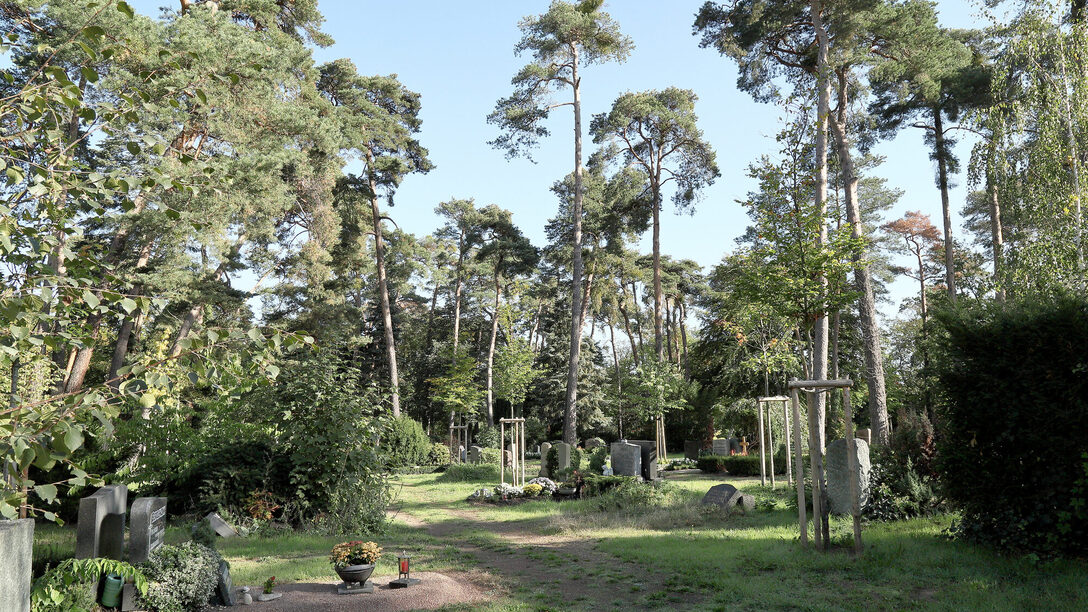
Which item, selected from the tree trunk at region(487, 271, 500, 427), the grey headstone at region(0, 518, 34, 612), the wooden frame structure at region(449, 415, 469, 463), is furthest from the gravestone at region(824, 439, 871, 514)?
the tree trunk at region(487, 271, 500, 427)

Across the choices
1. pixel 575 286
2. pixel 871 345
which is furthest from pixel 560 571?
pixel 575 286

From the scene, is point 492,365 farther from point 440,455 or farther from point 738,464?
point 738,464

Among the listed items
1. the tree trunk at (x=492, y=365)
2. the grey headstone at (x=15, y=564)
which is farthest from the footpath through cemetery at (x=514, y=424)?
the tree trunk at (x=492, y=365)

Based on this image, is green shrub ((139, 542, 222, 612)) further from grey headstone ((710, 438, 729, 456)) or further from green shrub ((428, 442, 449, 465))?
grey headstone ((710, 438, 729, 456))

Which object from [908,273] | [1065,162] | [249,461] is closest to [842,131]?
[1065,162]

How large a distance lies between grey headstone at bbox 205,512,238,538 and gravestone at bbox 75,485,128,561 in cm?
376

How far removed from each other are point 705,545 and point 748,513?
2.95m

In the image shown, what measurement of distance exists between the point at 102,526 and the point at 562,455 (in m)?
14.3

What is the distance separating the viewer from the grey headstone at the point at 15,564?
2.52 meters

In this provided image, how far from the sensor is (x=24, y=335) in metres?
2.29

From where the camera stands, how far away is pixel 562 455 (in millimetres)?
19953

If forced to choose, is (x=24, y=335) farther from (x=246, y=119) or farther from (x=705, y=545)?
(x=246, y=119)

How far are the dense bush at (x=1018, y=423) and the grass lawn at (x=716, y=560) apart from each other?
455 mm

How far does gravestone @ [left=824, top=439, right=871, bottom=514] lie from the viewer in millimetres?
10547
